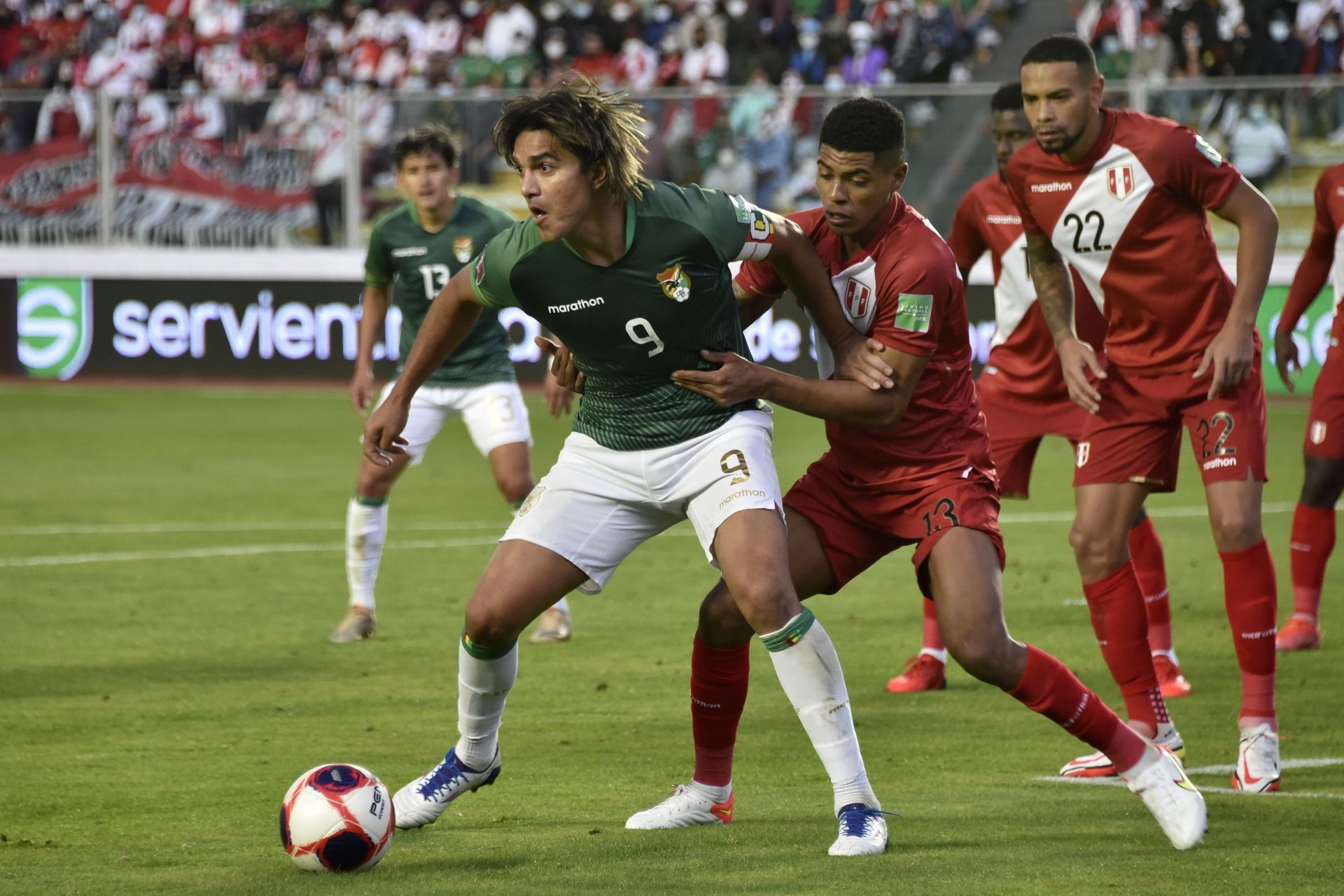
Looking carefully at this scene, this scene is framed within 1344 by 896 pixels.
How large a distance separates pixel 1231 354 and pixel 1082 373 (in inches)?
20.2

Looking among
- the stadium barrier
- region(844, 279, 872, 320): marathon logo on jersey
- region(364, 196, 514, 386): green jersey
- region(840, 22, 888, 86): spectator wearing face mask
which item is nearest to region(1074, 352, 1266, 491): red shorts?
region(844, 279, 872, 320): marathon logo on jersey

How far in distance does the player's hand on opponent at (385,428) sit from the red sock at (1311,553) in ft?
15.0

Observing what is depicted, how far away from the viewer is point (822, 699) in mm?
4777

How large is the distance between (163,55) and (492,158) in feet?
29.8

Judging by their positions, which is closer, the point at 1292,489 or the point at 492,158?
the point at 1292,489

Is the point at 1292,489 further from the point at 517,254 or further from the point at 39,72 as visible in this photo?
the point at 39,72

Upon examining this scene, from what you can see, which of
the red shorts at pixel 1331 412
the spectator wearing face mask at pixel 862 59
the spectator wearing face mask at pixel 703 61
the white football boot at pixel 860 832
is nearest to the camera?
the white football boot at pixel 860 832

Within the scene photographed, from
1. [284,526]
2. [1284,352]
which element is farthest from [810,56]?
[1284,352]

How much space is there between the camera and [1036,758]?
6164 mm

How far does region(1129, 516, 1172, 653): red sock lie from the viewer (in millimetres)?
7176

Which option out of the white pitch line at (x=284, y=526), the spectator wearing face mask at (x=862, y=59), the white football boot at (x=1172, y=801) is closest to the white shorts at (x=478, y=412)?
the white pitch line at (x=284, y=526)

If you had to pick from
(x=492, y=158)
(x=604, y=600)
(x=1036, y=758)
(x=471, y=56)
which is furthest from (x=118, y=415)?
(x=1036, y=758)

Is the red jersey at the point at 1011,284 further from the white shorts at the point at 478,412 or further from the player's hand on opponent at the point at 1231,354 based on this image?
the white shorts at the point at 478,412

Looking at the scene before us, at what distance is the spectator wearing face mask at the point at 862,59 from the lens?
74.8 ft
